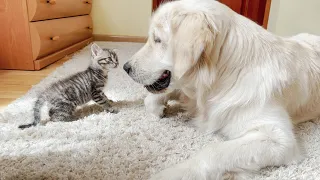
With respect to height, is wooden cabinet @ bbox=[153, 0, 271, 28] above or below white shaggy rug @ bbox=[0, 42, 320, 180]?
above

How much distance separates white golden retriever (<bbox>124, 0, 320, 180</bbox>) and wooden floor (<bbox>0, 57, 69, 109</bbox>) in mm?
719

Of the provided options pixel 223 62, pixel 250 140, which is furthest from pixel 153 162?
pixel 223 62

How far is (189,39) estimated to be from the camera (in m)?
0.88

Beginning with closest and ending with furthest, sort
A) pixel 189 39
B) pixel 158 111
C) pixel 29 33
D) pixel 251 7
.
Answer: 1. pixel 189 39
2. pixel 158 111
3. pixel 29 33
4. pixel 251 7

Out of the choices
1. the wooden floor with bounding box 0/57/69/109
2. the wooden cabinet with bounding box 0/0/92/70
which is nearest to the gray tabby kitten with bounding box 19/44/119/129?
the wooden floor with bounding box 0/57/69/109

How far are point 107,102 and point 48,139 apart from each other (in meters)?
0.35

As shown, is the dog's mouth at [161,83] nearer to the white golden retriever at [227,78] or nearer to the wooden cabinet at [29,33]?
the white golden retriever at [227,78]

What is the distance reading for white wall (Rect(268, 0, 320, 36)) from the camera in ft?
7.59

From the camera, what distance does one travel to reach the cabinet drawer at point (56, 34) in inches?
75.0

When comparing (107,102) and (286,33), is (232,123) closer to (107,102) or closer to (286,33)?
(107,102)

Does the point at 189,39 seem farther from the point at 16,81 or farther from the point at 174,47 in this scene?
the point at 16,81

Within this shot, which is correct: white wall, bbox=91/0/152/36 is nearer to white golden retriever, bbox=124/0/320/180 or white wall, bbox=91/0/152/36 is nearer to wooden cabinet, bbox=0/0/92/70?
wooden cabinet, bbox=0/0/92/70

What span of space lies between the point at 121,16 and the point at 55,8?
3.98 feet

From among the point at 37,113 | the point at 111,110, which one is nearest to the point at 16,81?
the point at 37,113
